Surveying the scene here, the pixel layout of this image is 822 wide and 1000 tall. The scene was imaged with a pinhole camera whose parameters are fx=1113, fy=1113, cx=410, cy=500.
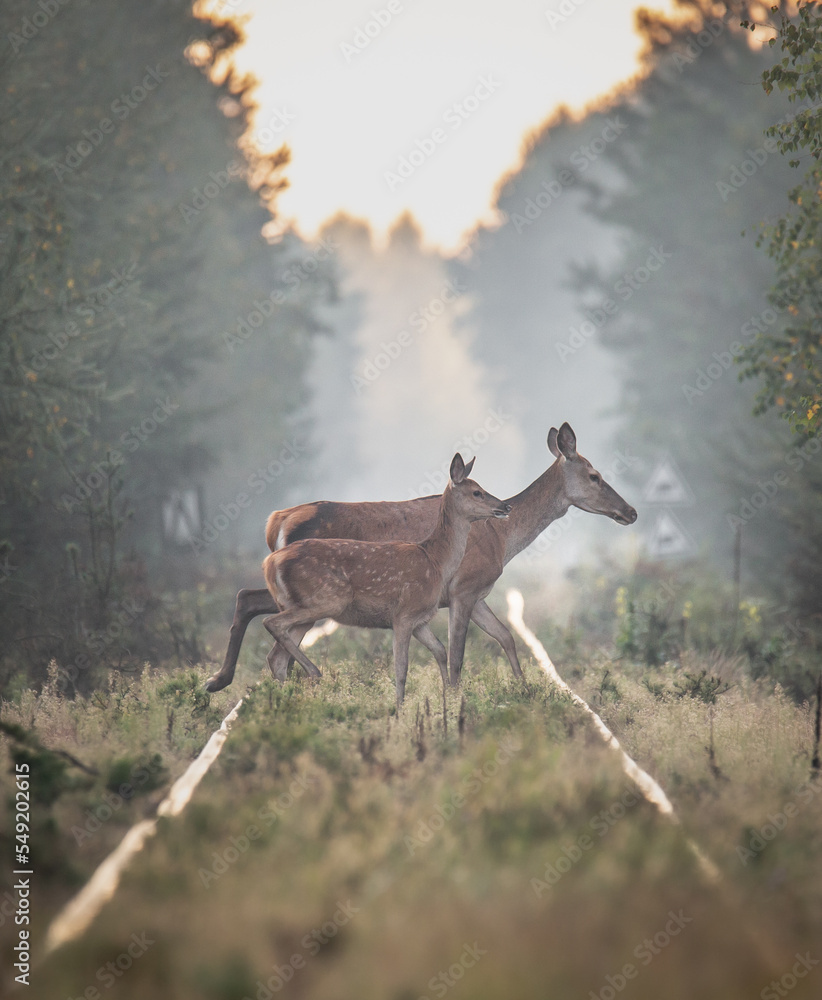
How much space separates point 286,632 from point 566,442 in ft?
13.4

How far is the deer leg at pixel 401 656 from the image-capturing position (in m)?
10.2

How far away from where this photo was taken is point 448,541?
36.7 feet

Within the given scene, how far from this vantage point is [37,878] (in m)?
5.72

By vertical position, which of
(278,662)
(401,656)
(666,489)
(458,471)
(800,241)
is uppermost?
(666,489)

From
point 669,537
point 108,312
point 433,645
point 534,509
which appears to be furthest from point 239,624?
point 669,537

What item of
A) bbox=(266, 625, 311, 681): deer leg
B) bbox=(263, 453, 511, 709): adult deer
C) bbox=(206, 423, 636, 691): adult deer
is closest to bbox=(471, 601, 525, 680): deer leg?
bbox=(206, 423, 636, 691): adult deer

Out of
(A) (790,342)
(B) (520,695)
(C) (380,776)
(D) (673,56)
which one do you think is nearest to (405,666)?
(B) (520,695)

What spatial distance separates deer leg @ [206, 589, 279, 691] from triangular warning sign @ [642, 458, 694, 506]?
10248mm

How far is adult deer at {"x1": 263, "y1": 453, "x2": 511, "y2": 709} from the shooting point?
1041cm

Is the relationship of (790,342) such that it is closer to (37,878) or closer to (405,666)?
(405,666)

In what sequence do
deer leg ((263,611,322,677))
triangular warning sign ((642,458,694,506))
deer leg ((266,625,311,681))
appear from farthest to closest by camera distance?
triangular warning sign ((642,458,694,506))
deer leg ((266,625,311,681))
deer leg ((263,611,322,677))

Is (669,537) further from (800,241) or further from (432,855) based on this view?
(432,855)

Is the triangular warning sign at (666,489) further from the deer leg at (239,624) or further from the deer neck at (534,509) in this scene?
the deer leg at (239,624)

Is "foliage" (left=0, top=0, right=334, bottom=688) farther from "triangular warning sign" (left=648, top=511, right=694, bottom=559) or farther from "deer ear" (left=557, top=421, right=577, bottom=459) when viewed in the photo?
"triangular warning sign" (left=648, top=511, right=694, bottom=559)
